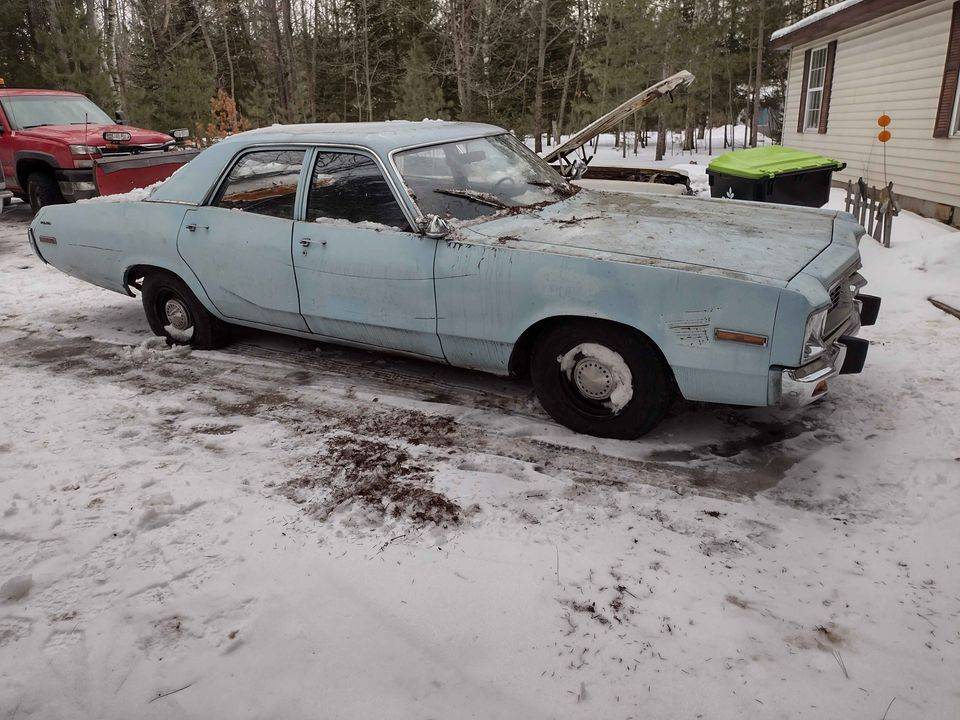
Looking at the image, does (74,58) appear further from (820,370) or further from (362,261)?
(820,370)

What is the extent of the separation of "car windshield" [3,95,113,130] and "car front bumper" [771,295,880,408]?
37.6 ft

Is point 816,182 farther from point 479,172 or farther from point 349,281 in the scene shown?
point 349,281

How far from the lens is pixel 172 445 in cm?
358

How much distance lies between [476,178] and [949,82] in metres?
9.09

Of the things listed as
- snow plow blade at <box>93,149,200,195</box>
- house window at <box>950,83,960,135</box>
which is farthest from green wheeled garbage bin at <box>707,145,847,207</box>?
snow plow blade at <box>93,149,200,195</box>

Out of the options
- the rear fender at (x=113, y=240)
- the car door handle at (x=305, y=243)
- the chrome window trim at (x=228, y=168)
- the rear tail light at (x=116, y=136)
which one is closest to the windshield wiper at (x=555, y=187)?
the car door handle at (x=305, y=243)

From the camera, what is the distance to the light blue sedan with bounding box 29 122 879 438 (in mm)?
3096

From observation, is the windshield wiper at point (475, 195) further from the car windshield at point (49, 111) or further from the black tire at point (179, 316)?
the car windshield at point (49, 111)

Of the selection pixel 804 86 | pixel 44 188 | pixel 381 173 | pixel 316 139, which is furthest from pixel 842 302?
pixel 804 86

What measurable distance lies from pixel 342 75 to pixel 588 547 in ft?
119

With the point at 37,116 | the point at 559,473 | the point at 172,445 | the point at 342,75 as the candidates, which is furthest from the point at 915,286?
the point at 342,75

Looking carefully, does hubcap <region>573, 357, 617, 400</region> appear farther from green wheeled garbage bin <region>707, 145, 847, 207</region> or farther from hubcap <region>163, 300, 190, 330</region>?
green wheeled garbage bin <region>707, 145, 847, 207</region>

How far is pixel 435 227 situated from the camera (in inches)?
141

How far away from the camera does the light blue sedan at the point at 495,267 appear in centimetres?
310
